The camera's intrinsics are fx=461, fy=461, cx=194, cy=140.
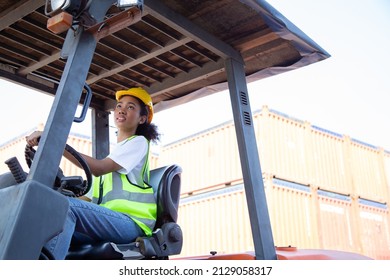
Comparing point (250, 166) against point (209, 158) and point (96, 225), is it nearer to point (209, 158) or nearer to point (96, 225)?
point (96, 225)

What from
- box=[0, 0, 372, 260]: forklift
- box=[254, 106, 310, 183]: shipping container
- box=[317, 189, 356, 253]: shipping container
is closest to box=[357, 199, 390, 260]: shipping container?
box=[317, 189, 356, 253]: shipping container

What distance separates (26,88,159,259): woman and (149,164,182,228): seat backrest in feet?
0.24

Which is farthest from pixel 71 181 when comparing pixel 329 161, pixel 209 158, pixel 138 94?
pixel 329 161

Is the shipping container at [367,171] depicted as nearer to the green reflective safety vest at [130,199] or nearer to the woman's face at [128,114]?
the woman's face at [128,114]

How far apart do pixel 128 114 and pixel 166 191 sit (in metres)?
0.56

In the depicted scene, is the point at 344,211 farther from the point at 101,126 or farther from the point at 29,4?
the point at 29,4

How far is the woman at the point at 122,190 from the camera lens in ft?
7.23

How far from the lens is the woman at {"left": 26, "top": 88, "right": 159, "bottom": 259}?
2.21 metres

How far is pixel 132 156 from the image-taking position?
2.64 metres

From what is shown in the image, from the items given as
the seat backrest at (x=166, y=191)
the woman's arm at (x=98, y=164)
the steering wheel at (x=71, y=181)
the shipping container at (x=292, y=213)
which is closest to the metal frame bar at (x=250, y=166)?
the seat backrest at (x=166, y=191)

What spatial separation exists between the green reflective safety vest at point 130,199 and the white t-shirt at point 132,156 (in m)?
0.06

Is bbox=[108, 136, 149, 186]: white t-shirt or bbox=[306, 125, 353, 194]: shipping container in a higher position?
bbox=[306, 125, 353, 194]: shipping container

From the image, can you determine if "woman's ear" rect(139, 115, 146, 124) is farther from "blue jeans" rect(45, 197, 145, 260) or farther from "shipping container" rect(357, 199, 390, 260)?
"shipping container" rect(357, 199, 390, 260)

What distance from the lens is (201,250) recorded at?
1281 centimetres
